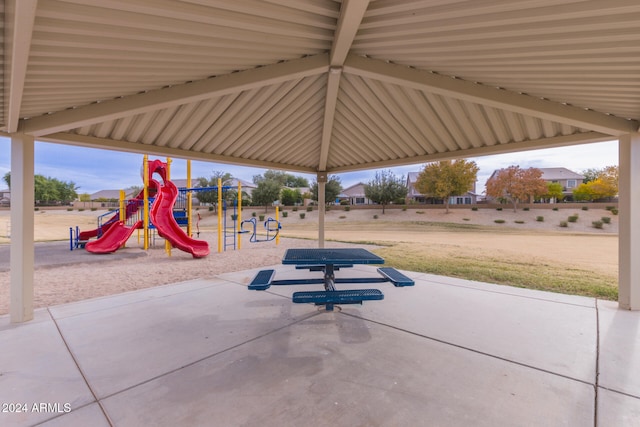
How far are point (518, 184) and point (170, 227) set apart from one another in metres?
35.9

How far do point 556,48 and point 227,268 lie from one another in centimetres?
832

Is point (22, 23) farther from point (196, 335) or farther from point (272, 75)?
point (196, 335)

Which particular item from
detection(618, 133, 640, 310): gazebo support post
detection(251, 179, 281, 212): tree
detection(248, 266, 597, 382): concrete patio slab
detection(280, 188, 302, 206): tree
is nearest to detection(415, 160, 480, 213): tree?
detection(251, 179, 281, 212): tree

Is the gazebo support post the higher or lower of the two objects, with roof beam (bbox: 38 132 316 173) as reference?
lower

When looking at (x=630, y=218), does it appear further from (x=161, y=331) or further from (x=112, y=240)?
(x=112, y=240)

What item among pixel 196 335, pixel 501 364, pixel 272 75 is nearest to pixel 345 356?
pixel 501 364

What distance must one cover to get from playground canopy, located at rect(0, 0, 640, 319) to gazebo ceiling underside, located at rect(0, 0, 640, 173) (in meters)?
0.02

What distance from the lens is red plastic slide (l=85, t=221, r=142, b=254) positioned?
11.5 meters

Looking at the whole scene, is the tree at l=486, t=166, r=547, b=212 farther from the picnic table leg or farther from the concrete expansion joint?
the concrete expansion joint

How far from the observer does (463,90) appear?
3.42 metres

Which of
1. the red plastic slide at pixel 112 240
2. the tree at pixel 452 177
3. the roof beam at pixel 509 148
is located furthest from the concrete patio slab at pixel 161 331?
the tree at pixel 452 177

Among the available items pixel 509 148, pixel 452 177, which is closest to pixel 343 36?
pixel 509 148

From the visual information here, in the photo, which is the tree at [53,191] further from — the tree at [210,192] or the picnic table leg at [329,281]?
the picnic table leg at [329,281]

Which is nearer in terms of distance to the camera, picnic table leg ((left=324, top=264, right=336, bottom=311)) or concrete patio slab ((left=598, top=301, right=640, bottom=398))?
concrete patio slab ((left=598, top=301, right=640, bottom=398))
